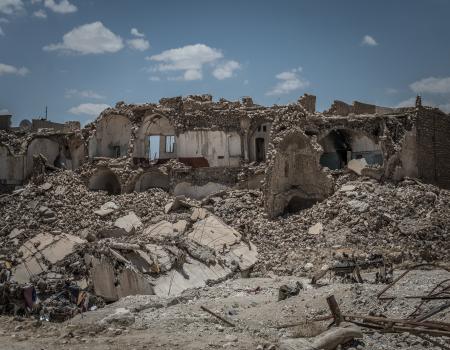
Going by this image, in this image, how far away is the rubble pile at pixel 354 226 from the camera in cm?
1719

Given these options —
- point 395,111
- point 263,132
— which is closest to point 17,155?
point 263,132

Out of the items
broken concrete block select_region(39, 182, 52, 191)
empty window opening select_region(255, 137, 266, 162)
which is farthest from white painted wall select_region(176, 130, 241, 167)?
broken concrete block select_region(39, 182, 52, 191)

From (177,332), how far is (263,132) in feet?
56.3

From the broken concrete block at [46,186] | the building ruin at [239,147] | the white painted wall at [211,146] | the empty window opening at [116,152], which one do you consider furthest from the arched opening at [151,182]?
the broken concrete block at [46,186]

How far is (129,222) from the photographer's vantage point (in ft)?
71.1

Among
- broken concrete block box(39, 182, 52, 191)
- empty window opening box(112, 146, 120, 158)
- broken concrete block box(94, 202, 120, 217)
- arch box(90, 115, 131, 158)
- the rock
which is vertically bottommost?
the rock

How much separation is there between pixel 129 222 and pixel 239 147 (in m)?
7.05

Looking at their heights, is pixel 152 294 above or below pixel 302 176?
below

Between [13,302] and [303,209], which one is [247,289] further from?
[303,209]

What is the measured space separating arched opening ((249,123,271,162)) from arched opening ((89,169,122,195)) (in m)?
7.31

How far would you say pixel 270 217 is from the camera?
69.4 ft

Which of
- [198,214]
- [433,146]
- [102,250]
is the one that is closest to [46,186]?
[198,214]

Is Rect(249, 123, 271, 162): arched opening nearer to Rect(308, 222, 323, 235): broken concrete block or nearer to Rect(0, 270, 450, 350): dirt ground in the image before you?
Rect(308, 222, 323, 235): broken concrete block

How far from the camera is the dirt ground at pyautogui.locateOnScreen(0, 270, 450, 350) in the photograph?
8367 mm
